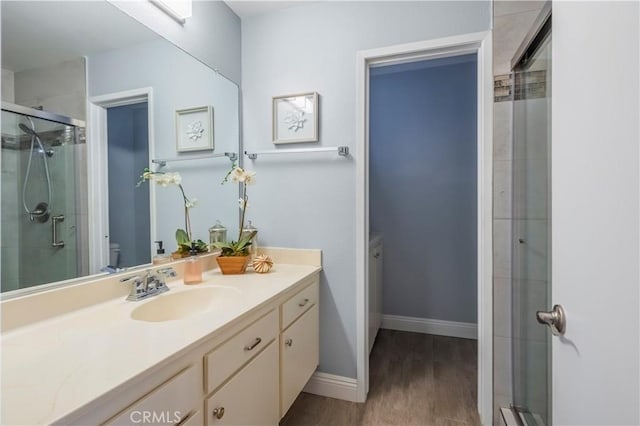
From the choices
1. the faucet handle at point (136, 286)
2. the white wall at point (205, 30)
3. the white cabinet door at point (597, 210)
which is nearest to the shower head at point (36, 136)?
the faucet handle at point (136, 286)

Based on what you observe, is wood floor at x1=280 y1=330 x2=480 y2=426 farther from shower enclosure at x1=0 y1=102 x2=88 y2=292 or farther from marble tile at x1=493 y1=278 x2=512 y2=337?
shower enclosure at x1=0 y1=102 x2=88 y2=292

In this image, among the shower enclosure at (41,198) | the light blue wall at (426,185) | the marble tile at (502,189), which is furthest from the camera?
the light blue wall at (426,185)

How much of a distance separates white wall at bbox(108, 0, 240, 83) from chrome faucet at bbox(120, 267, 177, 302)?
110 centimetres

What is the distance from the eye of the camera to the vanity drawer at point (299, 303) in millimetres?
1328

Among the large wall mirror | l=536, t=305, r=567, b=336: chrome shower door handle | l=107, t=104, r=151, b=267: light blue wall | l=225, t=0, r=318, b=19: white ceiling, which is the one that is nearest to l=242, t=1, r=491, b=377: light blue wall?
l=225, t=0, r=318, b=19: white ceiling

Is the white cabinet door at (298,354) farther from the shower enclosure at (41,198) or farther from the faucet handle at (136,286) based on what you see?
the shower enclosure at (41,198)

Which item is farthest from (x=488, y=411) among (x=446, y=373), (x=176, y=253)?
(x=176, y=253)

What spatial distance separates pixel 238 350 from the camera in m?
0.98

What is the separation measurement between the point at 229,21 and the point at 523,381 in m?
2.60

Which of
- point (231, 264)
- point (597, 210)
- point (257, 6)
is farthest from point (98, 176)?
point (597, 210)

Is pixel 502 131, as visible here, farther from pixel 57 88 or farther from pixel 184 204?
pixel 57 88

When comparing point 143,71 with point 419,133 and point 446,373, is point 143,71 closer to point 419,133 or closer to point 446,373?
point 419,133

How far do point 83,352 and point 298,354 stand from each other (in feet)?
3.10

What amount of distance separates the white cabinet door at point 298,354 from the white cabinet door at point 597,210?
969mm
